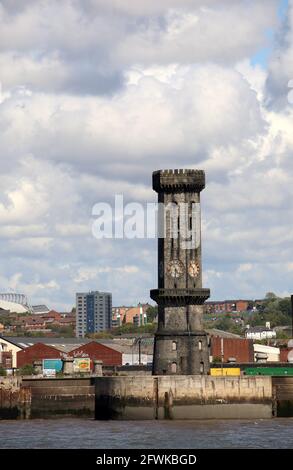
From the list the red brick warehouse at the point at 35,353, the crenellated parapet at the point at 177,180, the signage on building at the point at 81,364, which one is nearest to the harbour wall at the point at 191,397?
the crenellated parapet at the point at 177,180

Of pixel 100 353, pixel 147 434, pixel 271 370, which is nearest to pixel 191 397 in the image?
pixel 147 434

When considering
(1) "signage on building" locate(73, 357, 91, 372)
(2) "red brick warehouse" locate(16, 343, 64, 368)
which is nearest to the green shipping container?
(1) "signage on building" locate(73, 357, 91, 372)

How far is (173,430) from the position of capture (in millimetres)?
89625

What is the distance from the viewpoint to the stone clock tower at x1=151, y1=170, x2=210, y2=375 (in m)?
104

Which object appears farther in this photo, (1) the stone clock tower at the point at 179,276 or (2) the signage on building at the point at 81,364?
(2) the signage on building at the point at 81,364

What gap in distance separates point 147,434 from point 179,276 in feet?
68.6

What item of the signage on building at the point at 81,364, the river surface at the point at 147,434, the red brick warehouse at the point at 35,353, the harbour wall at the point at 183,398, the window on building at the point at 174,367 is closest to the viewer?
the river surface at the point at 147,434

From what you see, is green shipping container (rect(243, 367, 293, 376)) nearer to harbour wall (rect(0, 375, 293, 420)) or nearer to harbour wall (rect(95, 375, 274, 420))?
harbour wall (rect(0, 375, 293, 420))

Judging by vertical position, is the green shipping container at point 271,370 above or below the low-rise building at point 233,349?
below

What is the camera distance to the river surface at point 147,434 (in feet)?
255

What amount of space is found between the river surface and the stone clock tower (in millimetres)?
7867

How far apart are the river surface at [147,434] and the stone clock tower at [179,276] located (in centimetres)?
787

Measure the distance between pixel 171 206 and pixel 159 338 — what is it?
427 inches

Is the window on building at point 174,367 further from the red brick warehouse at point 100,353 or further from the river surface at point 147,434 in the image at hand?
the red brick warehouse at point 100,353
